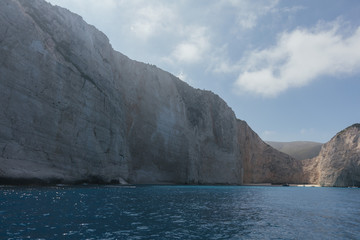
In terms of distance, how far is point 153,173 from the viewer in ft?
182

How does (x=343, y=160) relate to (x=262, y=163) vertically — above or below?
above

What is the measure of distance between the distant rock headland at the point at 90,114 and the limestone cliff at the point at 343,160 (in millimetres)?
34876

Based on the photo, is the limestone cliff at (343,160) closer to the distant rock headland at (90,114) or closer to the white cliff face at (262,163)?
the white cliff face at (262,163)

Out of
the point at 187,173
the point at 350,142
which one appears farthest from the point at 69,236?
the point at 350,142

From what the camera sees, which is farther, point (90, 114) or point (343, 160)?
point (343, 160)

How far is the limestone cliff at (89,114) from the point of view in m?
31.3

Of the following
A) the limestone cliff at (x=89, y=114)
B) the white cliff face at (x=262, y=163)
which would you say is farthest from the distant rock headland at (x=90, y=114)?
the white cliff face at (x=262, y=163)

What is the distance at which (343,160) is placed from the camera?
84.5 m

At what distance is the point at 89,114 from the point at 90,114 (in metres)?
0.21

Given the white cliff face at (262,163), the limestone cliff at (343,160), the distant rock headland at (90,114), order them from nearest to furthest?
the distant rock headland at (90,114), the limestone cliff at (343,160), the white cliff face at (262,163)

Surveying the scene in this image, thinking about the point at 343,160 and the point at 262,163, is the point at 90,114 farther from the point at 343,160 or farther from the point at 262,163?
the point at 343,160

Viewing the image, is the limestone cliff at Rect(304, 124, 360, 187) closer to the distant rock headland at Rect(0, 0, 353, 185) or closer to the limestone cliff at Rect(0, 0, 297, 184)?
the distant rock headland at Rect(0, 0, 353, 185)

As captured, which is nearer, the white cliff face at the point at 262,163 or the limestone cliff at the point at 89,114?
the limestone cliff at the point at 89,114

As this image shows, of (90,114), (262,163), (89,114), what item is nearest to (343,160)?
(262,163)
